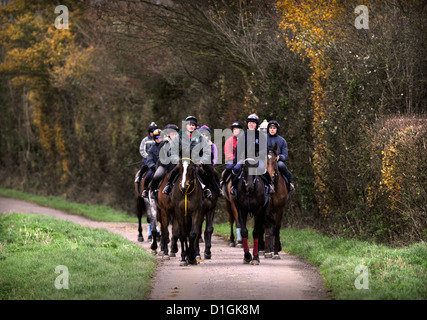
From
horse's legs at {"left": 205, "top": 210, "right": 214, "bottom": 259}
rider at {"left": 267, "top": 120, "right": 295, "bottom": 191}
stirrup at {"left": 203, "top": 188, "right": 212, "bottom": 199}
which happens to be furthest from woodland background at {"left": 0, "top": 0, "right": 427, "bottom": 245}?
stirrup at {"left": 203, "top": 188, "right": 212, "bottom": 199}

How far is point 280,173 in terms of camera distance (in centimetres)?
1667

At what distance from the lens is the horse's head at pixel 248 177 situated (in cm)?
1473

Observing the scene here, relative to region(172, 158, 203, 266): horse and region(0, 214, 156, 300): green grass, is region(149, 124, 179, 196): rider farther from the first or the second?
region(172, 158, 203, 266): horse

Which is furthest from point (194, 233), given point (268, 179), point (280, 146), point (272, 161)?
point (280, 146)

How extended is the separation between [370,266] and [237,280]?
2156 mm

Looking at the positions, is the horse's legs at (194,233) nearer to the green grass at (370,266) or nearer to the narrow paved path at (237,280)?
the narrow paved path at (237,280)

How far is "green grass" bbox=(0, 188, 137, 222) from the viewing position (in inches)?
1225

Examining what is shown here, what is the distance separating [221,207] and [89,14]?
525 inches

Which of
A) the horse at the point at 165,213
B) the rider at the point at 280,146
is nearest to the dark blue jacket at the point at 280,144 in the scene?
the rider at the point at 280,146

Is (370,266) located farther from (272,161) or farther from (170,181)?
(170,181)

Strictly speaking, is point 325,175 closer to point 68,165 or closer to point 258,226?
point 258,226

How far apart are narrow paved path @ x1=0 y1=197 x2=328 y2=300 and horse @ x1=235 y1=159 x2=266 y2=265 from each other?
526mm

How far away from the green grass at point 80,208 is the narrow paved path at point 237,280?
49.8 ft
